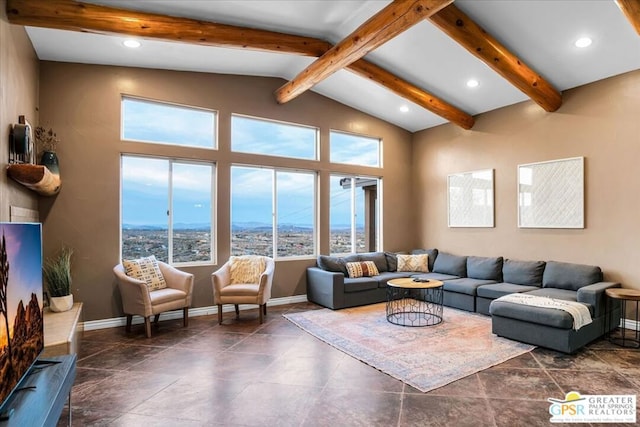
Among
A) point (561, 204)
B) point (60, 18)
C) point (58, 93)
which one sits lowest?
point (561, 204)

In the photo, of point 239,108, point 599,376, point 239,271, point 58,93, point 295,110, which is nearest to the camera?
point 599,376

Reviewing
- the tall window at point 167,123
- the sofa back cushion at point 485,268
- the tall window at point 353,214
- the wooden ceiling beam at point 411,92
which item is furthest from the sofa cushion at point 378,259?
the tall window at point 167,123

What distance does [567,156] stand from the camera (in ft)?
16.6

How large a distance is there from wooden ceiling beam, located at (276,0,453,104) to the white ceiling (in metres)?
0.24

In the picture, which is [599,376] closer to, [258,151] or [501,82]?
[501,82]

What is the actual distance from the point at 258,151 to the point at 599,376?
4993mm

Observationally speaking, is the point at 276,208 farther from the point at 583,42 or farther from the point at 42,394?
the point at 583,42

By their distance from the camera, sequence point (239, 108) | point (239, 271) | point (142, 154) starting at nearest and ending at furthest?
1. point (142, 154)
2. point (239, 271)
3. point (239, 108)

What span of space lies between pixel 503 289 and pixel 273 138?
13.8ft

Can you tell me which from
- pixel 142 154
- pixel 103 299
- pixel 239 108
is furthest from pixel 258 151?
pixel 103 299

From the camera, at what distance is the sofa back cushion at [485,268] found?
5.56 metres

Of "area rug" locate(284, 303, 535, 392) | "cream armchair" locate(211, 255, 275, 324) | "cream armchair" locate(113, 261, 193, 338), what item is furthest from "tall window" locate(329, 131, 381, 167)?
"cream armchair" locate(113, 261, 193, 338)

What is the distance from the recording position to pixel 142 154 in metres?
4.84

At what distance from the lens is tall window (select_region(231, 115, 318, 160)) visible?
5594mm
